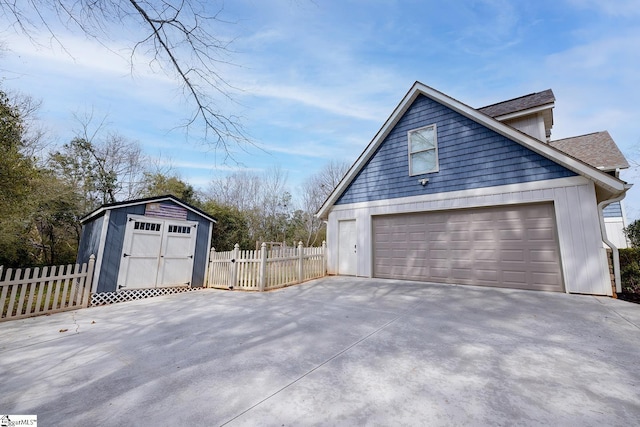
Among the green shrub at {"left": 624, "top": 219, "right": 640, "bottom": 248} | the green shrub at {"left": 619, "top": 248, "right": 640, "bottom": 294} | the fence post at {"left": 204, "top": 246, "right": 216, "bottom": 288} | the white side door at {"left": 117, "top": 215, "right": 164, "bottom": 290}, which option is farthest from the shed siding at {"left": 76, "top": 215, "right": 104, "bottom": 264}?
the green shrub at {"left": 624, "top": 219, "right": 640, "bottom": 248}

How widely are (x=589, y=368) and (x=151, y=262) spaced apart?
8.93 m

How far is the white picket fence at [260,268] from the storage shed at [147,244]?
2.30 feet

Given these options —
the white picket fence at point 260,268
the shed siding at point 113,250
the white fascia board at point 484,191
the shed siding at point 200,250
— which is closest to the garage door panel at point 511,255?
the white fascia board at point 484,191

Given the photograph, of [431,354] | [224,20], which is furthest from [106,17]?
[431,354]

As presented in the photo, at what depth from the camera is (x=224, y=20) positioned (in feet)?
9.76

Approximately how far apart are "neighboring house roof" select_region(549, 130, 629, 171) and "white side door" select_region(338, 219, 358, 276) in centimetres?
739

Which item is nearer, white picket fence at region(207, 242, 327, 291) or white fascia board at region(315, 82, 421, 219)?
white picket fence at region(207, 242, 327, 291)

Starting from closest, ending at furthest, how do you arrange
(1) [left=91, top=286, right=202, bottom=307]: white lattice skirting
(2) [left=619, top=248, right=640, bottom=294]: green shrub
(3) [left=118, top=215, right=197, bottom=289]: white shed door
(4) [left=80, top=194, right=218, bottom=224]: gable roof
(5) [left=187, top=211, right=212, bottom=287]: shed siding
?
(2) [left=619, top=248, right=640, bottom=294]: green shrub
(1) [left=91, top=286, right=202, bottom=307]: white lattice skirting
(4) [left=80, top=194, right=218, bottom=224]: gable roof
(3) [left=118, top=215, right=197, bottom=289]: white shed door
(5) [left=187, top=211, right=212, bottom=287]: shed siding

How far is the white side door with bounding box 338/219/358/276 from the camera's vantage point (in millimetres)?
8969

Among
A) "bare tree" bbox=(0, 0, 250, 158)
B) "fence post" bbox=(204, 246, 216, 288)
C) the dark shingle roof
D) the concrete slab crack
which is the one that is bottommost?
the concrete slab crack

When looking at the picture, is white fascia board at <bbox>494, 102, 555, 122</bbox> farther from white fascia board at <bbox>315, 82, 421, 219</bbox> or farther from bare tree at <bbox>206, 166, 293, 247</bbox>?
bare tree at <bbox>206, 166, 293, 247</bbox>

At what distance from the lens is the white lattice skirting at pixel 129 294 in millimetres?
6297

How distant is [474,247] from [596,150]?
20.9 feet

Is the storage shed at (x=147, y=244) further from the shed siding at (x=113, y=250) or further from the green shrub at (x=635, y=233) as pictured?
the green shrub at (x=635, y=233)
